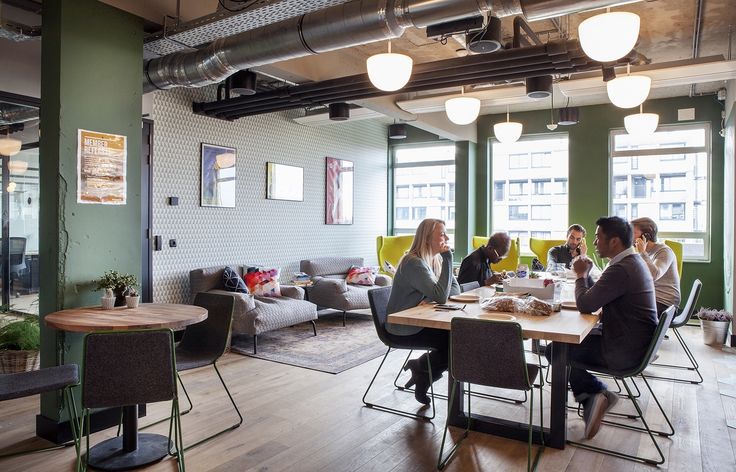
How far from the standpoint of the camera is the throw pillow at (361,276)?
787 centimetres

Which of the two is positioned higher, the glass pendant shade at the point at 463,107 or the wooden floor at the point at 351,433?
the glass pendant shade at the point at 463,107

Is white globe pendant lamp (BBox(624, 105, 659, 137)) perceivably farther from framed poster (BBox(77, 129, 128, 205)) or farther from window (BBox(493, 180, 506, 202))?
framed poster (BBox(77, 129, 128, 205))

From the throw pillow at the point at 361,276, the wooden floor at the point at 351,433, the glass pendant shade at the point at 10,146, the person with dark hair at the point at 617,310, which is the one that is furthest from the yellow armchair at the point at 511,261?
the glass pendant shade at the point at 10,146

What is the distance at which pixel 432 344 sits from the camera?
3.69 metres

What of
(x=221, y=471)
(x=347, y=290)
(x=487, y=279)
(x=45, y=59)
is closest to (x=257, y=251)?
(x=347, y=290)

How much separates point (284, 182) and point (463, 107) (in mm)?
3399

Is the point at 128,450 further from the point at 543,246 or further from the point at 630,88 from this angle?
the point at 543,246

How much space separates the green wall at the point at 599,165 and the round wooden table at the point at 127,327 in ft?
22.9

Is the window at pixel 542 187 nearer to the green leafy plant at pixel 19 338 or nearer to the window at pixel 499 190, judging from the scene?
the window at pixel 499 190

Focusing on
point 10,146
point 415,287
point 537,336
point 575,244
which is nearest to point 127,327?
point 415,287

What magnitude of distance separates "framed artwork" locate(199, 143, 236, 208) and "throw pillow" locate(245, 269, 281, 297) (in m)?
1.03

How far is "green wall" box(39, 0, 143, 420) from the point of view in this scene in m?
3.36

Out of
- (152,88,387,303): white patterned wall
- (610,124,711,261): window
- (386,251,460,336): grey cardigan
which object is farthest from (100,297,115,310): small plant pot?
(610,124,711,261): window

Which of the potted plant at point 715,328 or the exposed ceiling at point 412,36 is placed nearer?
the exposed ceiling at point 412,36
